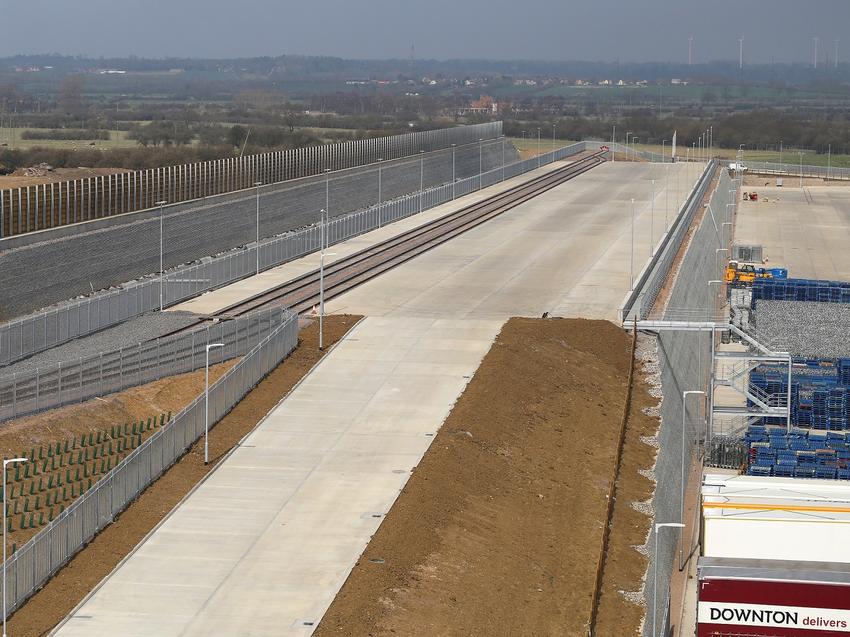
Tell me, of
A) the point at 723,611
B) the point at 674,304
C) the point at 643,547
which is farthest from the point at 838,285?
the point at 723,611

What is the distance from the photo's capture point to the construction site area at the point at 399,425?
3412cm

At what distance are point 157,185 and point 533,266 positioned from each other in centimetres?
2253

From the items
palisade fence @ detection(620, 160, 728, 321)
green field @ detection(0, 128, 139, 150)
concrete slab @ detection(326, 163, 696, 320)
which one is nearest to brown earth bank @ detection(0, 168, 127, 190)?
concrete slab @ detection(326, 163, 696, 320)

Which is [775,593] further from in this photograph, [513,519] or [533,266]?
[533,266]

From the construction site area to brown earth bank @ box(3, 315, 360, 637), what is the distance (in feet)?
0.40

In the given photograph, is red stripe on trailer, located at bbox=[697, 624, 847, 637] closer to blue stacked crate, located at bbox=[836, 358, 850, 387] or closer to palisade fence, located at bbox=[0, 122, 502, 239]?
blue stacked crate, located at bbox=[836, 358, 850, 387]

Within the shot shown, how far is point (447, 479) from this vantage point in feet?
140

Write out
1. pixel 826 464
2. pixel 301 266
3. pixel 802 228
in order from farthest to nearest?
pixel 802 228, pixel 301 266, pixel 826 464

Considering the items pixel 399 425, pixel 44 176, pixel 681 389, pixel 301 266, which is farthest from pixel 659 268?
pixel 44 176

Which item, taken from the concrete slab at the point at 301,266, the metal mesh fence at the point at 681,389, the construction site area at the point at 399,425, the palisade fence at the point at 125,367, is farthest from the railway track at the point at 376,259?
the metal mesh fence at the point at 681,389

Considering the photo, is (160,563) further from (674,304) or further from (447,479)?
(674,304)

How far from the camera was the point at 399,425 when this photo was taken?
4803 centimetres

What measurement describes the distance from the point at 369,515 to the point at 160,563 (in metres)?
6.12

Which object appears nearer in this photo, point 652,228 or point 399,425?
point 399,425
